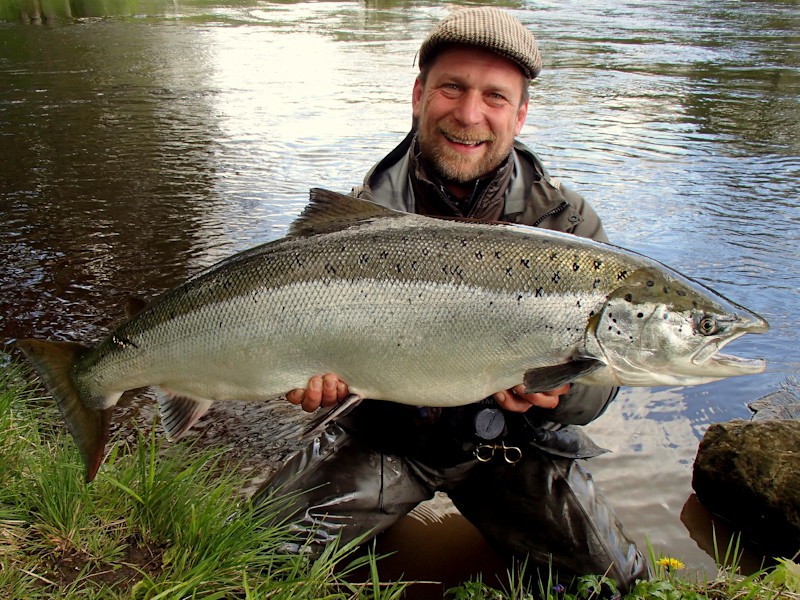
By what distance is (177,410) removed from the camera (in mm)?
2885

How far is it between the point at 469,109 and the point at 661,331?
1.47 m

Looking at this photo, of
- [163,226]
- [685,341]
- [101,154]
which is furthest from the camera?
[101,154]

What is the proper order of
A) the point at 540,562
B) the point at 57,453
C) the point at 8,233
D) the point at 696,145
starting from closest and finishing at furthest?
1. the point at 57,453
2. the point at 540,562
3. the point at 8,233
4. the point at 696,145

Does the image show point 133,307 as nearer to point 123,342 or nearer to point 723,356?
point 123,342

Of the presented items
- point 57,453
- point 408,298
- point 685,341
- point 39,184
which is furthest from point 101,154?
point 685,341

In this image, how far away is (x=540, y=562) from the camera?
3.32 m

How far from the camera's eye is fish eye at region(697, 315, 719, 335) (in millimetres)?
2660

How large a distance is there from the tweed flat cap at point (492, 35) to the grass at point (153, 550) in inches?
91.9

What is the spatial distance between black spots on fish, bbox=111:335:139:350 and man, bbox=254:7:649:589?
3.18ft

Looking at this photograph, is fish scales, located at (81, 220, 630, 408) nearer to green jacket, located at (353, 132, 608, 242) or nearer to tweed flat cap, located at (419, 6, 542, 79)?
green jacket, located at (353, 132, 608, 242)

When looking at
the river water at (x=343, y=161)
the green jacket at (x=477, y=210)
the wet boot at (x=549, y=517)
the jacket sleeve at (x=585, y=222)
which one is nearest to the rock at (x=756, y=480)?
the river water at (x=343, y=161)

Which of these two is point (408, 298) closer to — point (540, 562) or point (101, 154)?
point (540, 562)

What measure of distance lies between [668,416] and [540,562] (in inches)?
72.1

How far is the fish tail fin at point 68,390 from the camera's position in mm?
2762
